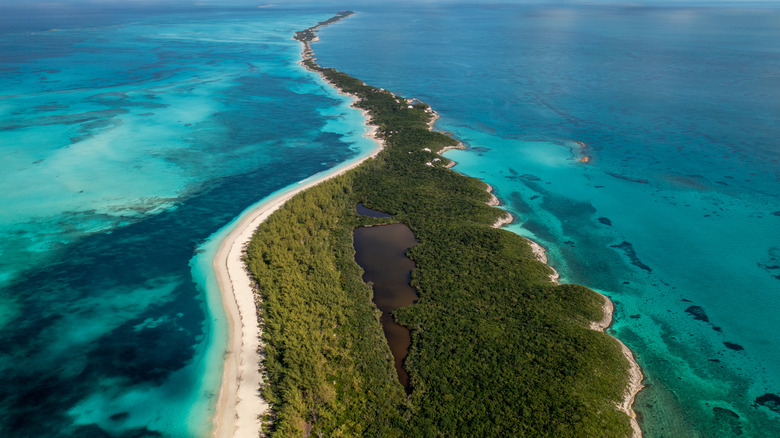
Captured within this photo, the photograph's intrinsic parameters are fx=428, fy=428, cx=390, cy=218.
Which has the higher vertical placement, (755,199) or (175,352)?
(755,199)

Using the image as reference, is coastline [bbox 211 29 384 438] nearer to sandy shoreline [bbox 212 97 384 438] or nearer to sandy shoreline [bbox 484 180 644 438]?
sandy shoreline [bbox 212 97 384 438]

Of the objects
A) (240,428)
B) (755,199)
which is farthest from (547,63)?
(240,428)

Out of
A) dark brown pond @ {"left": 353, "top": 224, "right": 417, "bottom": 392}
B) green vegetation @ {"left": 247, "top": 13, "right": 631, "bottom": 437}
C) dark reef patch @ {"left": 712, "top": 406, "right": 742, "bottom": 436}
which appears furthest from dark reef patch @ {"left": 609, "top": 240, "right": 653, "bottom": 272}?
dark brown pond @ {"left": 353, "top": 224, "right": 417, "bottom": 392}

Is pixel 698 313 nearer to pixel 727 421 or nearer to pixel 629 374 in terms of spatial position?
pixel 727 421

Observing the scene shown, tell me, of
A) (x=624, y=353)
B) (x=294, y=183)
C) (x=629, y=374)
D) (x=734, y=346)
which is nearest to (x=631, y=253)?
(x=734, y=346)

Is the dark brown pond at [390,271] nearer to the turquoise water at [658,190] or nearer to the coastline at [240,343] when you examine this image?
the coastline at [240,343]

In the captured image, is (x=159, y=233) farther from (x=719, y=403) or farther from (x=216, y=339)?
(x=719, y=403)
